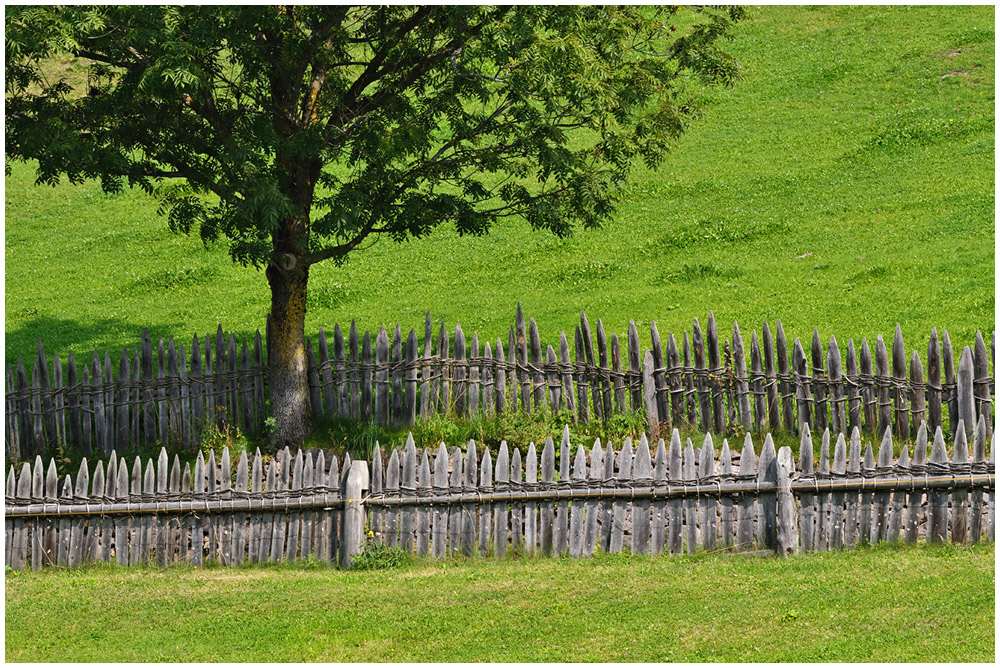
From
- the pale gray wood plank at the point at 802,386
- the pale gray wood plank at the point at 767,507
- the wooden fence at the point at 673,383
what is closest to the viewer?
the pale gray wood plank at the point at 767,507

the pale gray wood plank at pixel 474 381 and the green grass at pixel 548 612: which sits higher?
the pale gray wood plank at pixel 474 381

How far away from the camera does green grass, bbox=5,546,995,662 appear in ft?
24.0

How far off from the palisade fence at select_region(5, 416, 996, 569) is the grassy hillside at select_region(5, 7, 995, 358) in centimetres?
522

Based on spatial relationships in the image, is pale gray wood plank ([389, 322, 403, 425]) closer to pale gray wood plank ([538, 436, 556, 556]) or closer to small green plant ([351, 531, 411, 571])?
small green plant ([351, 531, 411, 571])

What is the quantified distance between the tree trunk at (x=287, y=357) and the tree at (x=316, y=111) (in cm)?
2

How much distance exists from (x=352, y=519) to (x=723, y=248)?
35.2 ft

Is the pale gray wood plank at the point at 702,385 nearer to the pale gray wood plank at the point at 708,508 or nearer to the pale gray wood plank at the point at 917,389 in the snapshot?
the pale gray wood plank at the point at 917,389

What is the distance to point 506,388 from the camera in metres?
12.9

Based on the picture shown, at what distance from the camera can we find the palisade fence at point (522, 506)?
9164 mm

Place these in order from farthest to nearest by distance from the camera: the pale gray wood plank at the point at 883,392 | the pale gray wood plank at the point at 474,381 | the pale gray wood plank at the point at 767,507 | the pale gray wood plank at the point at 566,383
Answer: the pale gray wood plank at the point at 474,381, the pale gray wood plank at the point at 566,383, the pale gray wood plank at the point at 883,392, the pale gray wood plank at the point at 767,507

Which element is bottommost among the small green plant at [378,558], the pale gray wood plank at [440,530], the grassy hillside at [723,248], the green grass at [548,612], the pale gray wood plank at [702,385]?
the green grass at [548,612]

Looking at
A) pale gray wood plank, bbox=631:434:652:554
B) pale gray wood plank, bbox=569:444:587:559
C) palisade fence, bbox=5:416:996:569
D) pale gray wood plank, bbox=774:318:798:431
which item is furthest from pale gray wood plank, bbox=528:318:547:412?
pale gray wood plank, bbox=631:434:652:554

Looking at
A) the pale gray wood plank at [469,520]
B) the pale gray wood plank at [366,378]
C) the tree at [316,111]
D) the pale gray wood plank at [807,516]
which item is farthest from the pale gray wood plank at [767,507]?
the pale gray wood plank at [366,378]

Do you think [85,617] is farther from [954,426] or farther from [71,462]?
[954,426]
